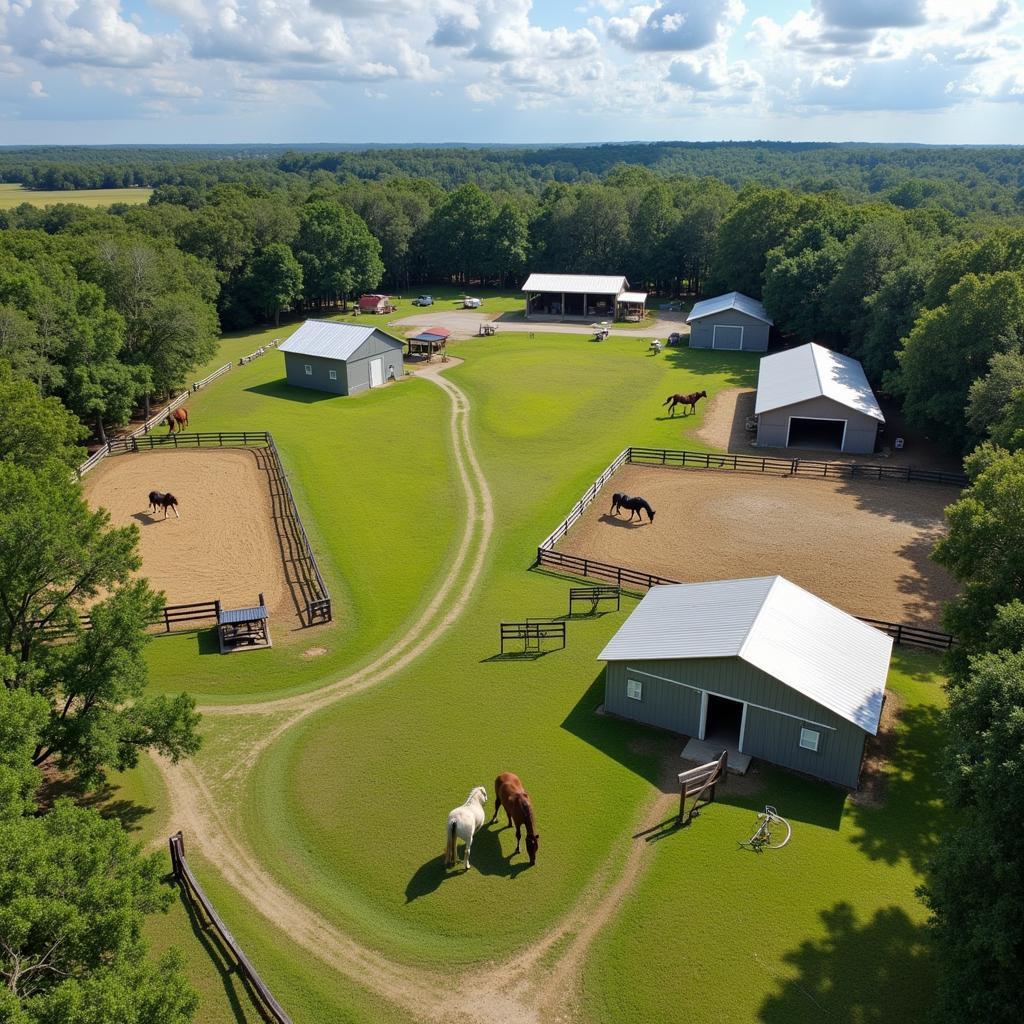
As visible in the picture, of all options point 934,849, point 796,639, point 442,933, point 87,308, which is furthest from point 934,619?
point 87,308

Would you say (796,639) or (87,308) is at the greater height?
(87,308)

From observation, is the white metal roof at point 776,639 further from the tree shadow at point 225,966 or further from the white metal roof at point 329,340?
the white metal roof at point 329,340

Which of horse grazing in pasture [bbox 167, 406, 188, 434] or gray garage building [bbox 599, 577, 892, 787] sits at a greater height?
gray garage building [bbox 599, 577, 892, 787]

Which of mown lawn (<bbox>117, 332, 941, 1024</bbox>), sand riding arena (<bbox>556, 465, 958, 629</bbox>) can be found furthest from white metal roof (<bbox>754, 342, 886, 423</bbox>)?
mown lawn (<bbox>117, 332, 941, 1024</bbox>)

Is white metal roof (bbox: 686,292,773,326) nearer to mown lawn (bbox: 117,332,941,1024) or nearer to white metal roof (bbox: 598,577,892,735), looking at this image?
mown lawn (bbox: 117,332,941,1024)

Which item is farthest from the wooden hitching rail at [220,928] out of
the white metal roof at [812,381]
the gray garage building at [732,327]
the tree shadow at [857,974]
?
the gray garage building at [732,327]

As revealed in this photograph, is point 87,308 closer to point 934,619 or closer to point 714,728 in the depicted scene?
point 714,728

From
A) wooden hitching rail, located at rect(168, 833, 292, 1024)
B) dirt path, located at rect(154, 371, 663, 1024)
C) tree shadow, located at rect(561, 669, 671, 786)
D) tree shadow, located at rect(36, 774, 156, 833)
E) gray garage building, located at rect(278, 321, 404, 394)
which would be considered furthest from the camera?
gray garage building, located at rect(278, 321, 404, 394)

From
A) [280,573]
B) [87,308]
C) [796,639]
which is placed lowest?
[280,573]
